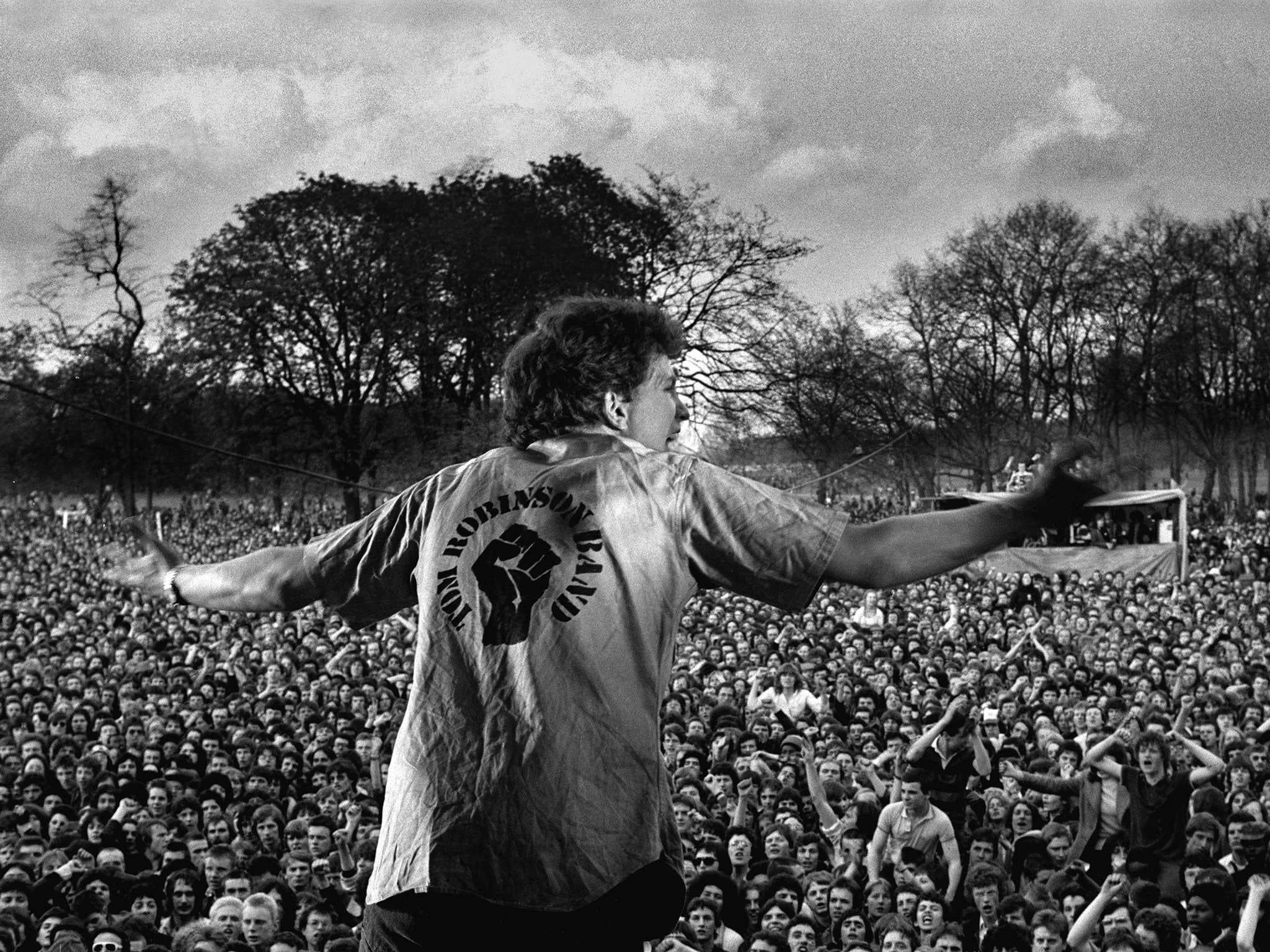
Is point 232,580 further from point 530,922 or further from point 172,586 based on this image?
point 530,922

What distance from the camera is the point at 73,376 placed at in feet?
118

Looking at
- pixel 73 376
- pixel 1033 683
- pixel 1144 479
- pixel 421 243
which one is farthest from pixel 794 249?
pixel 1144 479

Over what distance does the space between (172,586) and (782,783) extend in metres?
8.62

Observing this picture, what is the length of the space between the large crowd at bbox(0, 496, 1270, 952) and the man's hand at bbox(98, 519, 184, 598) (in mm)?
346

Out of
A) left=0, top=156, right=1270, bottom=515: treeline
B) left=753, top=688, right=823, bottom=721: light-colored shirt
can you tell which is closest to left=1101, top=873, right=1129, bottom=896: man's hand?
left=753, top=688, right=823, bottom=721: light-colored shirt

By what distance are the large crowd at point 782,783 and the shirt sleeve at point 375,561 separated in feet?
1.81

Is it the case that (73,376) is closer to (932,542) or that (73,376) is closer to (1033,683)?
(1033,683)

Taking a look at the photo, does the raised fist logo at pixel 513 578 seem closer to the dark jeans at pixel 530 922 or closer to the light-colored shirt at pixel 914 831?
the dark jeans at pixel 530 922

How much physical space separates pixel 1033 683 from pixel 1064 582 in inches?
468

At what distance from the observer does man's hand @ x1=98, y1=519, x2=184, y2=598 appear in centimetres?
275

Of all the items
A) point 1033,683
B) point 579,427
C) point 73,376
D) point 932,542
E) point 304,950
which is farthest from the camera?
point 73,376

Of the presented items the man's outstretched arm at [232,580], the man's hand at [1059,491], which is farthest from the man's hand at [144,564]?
the man's hand at [1059,491]

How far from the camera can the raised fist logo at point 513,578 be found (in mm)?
2074

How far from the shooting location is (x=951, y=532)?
1.97 meters
